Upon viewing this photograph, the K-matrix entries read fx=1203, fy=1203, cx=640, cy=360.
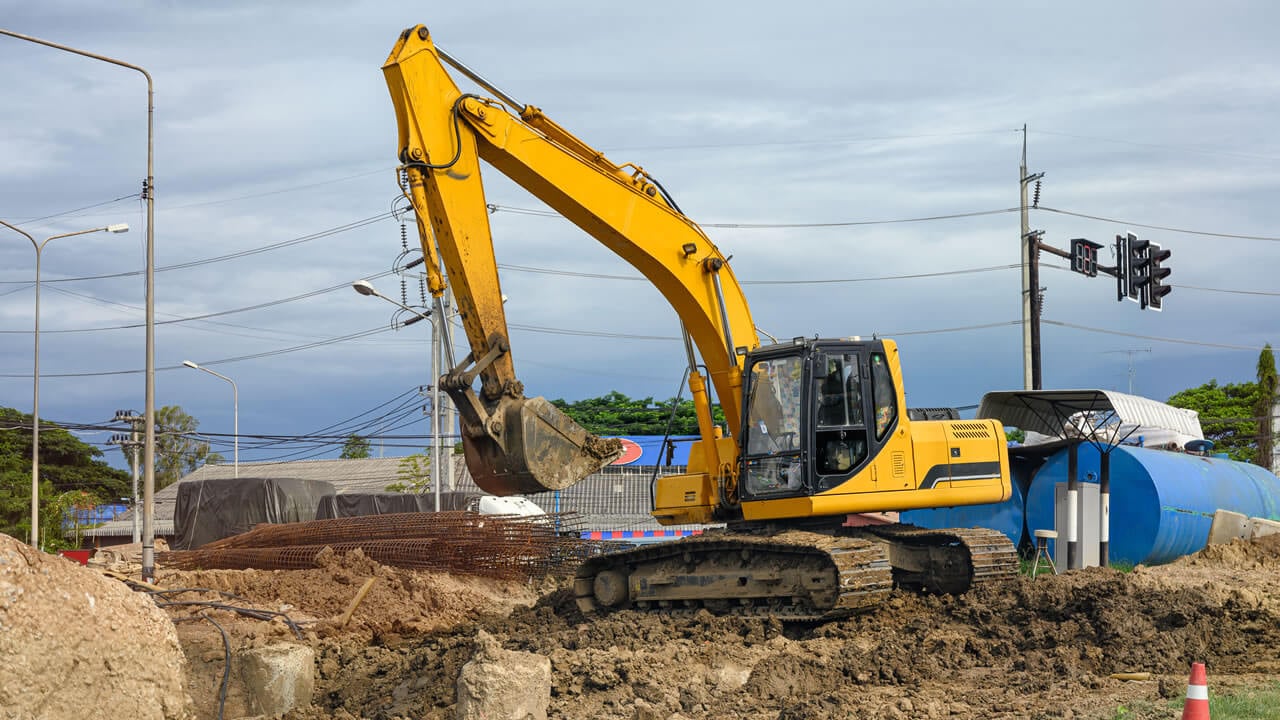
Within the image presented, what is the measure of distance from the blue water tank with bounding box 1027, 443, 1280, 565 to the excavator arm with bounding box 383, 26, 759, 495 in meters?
9.55

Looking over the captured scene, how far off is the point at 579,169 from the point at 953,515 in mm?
13231

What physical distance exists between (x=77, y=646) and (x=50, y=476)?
5999 cm

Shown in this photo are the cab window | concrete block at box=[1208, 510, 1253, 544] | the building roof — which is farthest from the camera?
the building roof

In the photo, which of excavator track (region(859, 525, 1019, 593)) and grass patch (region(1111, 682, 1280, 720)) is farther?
excavator track (region(859, 525, 1019, 593))

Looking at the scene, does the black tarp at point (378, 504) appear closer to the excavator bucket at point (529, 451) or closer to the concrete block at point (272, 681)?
the concrete block at point (272, 681)

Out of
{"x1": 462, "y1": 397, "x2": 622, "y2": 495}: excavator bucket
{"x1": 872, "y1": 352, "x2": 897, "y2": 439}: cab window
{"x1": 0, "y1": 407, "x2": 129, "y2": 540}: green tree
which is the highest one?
{"x1": 872, "y1": 352, "x2": 897, "y2": 439}: cab window

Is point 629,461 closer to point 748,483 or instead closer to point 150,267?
point 150,267

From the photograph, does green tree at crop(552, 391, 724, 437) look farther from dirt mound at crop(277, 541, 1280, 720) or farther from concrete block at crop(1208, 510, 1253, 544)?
dirt mound at crop(277, 541, 1280, 720)

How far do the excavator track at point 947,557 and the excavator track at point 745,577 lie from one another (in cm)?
80

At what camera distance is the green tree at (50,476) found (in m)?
49.0

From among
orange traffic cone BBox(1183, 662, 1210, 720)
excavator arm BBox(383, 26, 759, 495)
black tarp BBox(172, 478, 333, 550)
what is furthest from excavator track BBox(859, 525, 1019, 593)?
black tarp BBox(172, 478, 333, 550)

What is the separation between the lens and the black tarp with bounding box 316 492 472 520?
30875 millimetres

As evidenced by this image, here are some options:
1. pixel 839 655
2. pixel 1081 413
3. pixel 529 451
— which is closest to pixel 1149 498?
pixel 1081 413

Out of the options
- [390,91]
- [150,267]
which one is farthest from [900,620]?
[150,267]
